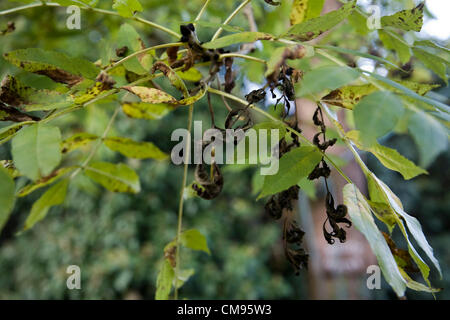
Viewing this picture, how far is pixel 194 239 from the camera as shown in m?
0.57

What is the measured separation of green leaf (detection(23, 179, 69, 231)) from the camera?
510 mm

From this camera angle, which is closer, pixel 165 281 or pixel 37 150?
pixel 37 150

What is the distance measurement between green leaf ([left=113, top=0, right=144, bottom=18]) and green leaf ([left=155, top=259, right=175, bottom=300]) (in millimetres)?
344

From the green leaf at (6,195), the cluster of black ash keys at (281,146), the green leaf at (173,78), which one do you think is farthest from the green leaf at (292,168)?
the green leaf at (6,195)

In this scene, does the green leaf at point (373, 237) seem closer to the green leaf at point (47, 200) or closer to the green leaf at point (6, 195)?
the green leaf at point (6, 195)

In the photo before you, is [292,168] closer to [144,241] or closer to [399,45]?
[399,45]

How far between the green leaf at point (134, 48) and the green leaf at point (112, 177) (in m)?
0.18

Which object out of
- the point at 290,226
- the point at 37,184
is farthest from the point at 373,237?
the point at 37,184

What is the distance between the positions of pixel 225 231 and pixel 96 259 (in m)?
0.96

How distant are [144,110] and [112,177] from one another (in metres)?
0.12

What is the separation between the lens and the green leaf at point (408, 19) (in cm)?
41

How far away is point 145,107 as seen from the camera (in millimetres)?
600
